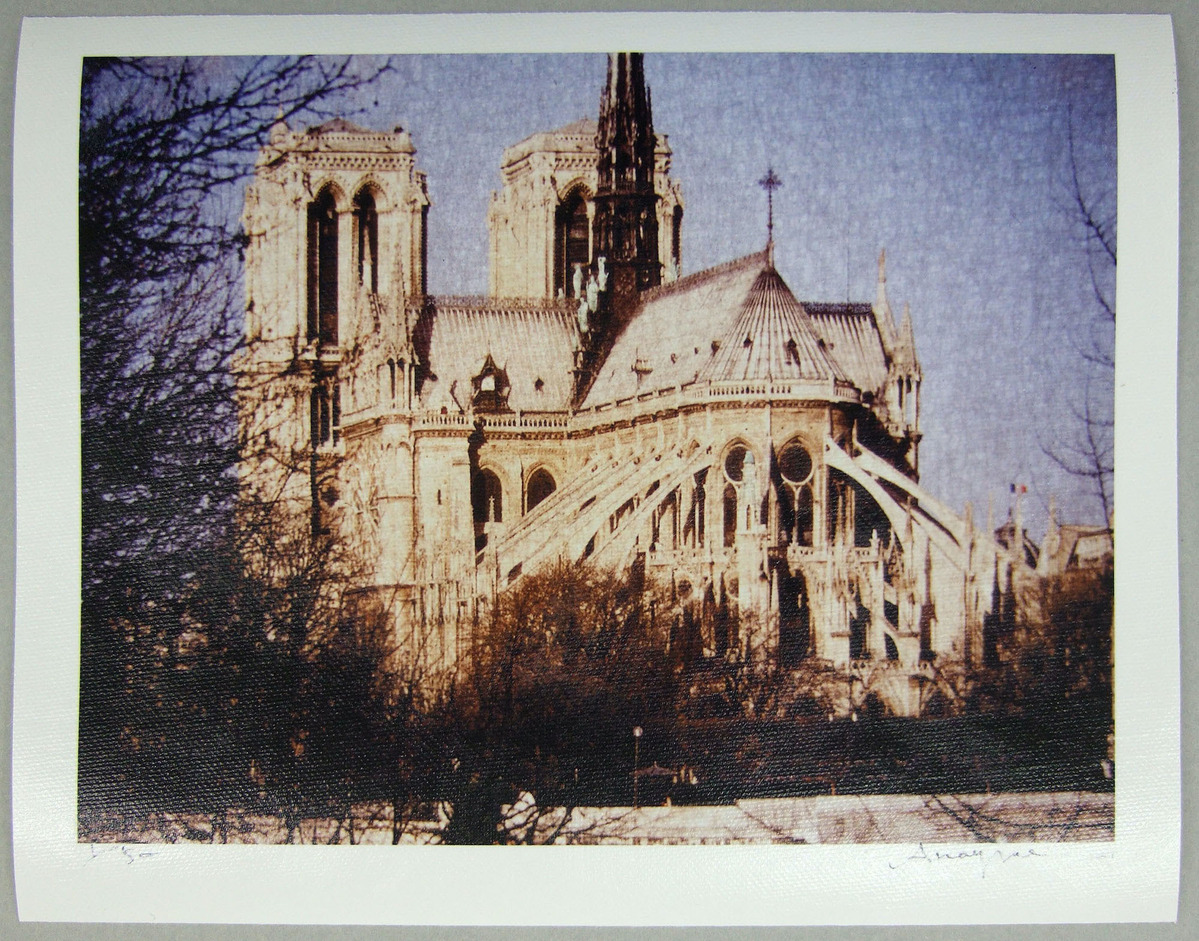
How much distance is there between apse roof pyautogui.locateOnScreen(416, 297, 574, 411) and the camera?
5.03 meters

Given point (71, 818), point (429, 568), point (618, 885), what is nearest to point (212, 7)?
point (429, 568)

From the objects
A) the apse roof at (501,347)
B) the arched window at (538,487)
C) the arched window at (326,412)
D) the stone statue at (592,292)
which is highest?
the stone statue at (592,292)

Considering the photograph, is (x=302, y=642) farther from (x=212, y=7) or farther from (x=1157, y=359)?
(x=1157, y=359)

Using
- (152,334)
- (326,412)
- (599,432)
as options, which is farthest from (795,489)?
(152,334)

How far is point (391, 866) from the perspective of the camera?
4855 mm

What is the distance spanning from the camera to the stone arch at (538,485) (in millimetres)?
4910

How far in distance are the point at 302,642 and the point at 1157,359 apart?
3.51 m

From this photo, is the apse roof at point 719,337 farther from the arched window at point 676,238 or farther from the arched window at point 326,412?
the arched window at point 326,412

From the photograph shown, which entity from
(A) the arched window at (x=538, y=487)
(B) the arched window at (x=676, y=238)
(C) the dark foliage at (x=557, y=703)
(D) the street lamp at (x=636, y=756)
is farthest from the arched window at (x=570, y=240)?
(D) the street lamp at (x=636, y=756)

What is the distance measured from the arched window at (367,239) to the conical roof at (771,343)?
1.42 m

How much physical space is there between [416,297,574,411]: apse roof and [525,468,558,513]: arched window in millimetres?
318

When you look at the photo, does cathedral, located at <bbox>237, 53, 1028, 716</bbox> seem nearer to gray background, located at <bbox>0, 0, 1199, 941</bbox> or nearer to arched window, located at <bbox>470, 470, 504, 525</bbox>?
arched window, located at <bbox>470, 470, 504, 525</bbox>

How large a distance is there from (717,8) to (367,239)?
166cm
